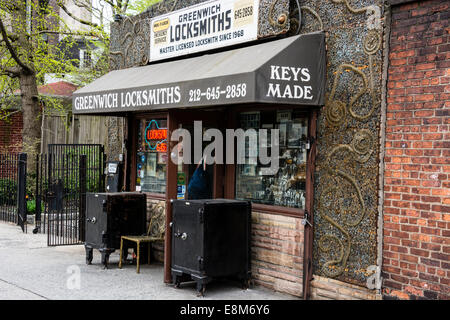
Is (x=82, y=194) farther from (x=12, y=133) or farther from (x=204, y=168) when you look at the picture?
(x=12, y=133)

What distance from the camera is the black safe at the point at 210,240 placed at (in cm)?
738

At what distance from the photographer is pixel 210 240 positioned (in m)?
7.39

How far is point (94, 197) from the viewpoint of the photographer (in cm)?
945

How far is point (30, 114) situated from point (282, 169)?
1125cm

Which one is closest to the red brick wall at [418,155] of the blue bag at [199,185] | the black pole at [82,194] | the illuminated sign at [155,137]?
the blue bag at [199,185]

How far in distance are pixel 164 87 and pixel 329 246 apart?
3.20 m

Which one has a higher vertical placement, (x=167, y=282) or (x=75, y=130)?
(x=75, y=130)

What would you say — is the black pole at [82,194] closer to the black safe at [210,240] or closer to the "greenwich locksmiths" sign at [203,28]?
the "greenwich locksmiths" sign at [203,28]

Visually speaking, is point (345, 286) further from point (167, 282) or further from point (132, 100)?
point (132, 100)

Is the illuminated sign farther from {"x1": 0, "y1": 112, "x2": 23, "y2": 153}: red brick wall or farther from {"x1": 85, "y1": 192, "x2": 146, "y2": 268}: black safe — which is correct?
{"x1": 0, "y1": 112, "x2": 23, "y2": 153}: red brick wall

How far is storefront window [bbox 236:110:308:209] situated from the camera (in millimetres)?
7492

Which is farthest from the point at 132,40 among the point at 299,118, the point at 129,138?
the point at 299,118
